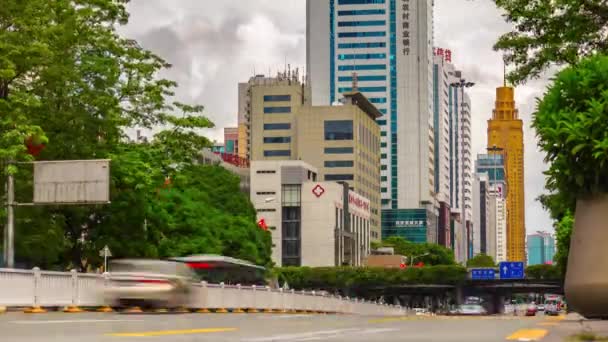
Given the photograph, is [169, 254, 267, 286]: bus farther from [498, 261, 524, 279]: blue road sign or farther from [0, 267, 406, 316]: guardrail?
[498, 261, 524, 279]: blue road sign

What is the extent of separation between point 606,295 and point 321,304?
51.5 metres

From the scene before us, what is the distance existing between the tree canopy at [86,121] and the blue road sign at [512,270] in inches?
3887

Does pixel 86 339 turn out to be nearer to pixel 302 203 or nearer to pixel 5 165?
pixel 5 165

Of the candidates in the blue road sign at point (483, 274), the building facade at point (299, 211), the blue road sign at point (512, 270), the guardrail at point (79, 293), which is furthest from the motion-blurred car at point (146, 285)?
the building facade at point (299, 211)

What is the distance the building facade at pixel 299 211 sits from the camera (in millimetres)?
193000

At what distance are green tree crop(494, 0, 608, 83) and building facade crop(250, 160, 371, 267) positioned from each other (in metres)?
165

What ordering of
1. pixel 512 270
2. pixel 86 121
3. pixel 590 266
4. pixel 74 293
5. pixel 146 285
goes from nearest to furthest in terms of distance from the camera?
pixel 590 266 → pixel 146 285 → pixel 74 293 → pixel 86 121 → pixel 512 270

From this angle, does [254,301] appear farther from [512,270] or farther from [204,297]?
[512,270]

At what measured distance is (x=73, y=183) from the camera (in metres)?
45.2

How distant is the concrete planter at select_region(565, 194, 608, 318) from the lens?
60.0 feet

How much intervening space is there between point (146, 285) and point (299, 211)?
531ft

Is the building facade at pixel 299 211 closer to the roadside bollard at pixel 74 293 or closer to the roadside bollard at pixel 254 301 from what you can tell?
the roadside bollard at pixel 254 301

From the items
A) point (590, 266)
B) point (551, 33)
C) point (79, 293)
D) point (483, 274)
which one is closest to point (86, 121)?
point (79, 293)

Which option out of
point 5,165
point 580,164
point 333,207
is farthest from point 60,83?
point 333,207
